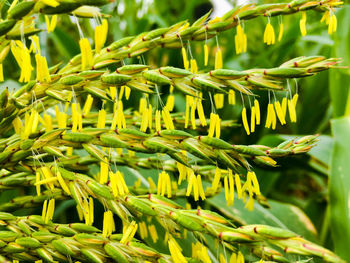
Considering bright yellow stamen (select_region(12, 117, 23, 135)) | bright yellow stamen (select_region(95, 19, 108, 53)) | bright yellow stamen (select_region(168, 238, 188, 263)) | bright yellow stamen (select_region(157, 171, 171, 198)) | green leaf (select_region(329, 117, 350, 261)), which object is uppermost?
bright yellow stamen (select_region(95, 19, 108, 53))

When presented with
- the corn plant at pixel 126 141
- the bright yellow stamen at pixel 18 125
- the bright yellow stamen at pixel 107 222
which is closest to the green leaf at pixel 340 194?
the corn plant at pixel 126 141

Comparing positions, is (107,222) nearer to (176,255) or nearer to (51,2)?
(176,255)

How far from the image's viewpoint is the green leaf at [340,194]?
3.49ft

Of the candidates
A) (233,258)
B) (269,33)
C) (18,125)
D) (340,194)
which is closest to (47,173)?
(18,125)

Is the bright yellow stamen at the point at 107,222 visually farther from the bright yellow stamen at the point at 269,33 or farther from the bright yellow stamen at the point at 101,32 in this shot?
the bright yellow stamen at the point at 269,33

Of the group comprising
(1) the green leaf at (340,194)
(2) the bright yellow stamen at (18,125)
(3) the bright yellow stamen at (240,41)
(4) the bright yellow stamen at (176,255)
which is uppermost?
(3) the bright yellow stamen at (240,41)

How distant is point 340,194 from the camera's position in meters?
1.10

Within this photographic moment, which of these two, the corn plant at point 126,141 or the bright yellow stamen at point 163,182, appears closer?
the corn plant at point 126,141

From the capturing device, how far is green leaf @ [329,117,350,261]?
41.9 inches

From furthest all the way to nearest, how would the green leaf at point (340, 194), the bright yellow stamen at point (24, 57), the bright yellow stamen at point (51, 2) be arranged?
the green leaf at point (340, 194), the bright yellow stamen at point (24, 57), the bright yellow stamen at point (51, 2)

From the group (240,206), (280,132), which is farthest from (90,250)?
(280,132)

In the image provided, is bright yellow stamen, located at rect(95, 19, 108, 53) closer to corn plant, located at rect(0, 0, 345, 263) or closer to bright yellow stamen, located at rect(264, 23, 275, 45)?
corn plant, located at rect(0, 0, 345, 263)

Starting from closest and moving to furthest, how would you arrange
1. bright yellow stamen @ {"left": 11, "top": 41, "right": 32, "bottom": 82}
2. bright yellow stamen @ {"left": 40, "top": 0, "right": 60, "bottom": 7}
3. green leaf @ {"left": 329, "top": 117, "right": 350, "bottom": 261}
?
bright yellow stamen @ {"left": 40, "top": 0, "right": 60, "bottom": 7}
bright yellow stamen @ {"left": 11, "top": 41, "right": 32, "bottom": 82}
green leaf @ {"left": 329, "top": 117, "right": 350, "bottom": 261}

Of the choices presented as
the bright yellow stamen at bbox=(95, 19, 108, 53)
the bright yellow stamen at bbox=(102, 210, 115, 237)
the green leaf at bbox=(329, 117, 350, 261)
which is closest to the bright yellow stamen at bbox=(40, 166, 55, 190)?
the bright yellow stamen at bbox=(102, 210, 115, 237)
